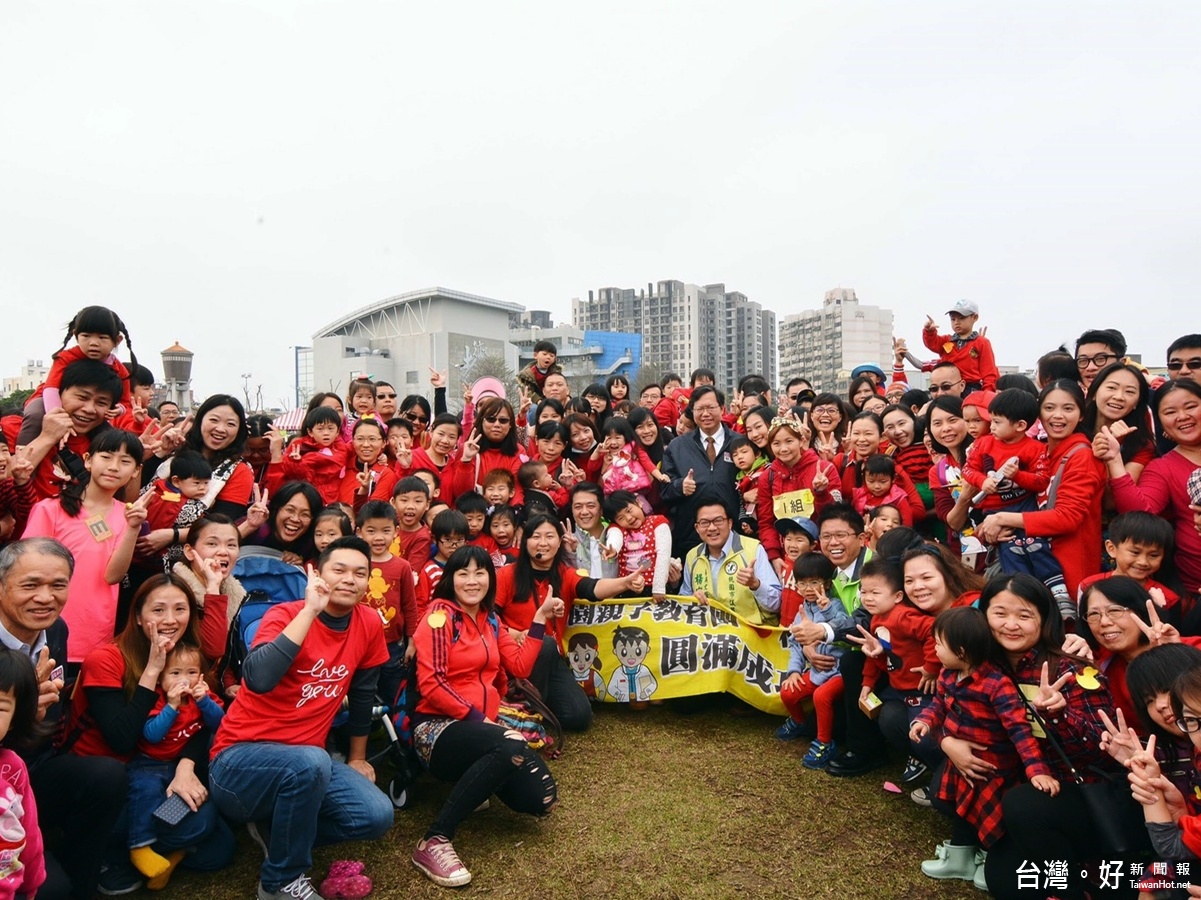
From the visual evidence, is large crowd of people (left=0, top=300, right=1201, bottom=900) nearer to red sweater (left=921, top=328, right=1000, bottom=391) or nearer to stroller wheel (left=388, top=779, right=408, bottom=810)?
stroller wheel (left=388, top=779, right=408, bottom=810)

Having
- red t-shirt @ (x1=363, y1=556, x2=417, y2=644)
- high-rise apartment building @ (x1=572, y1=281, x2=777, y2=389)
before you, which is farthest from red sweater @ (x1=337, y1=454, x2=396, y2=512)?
high-rise apartment building @ (x1=572, y1=281, x2=777, y2=389)

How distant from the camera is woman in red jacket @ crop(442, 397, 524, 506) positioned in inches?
273

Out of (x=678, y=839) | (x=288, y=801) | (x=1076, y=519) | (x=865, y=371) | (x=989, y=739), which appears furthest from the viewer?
(x=865, y=371)

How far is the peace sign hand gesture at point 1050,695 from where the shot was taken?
3639mm

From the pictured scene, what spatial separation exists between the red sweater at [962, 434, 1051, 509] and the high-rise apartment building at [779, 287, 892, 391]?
69276 millimetres

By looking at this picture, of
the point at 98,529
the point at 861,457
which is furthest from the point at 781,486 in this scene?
the point at 98,529

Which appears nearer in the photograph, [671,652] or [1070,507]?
[1070,507]

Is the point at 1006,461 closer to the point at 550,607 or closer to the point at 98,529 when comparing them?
the point at 550,607

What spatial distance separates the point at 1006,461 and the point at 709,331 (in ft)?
331

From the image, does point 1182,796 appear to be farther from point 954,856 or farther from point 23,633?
point 23,633

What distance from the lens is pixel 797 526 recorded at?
6.10 metres

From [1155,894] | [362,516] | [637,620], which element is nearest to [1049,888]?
[1155,894]

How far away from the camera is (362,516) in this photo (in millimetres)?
5211

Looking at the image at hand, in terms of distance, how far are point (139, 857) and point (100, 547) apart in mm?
1690
